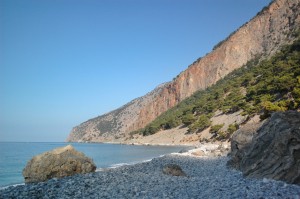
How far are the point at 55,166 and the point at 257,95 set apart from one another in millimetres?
52721

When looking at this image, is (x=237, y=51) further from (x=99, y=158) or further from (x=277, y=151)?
(x=277, y=151)

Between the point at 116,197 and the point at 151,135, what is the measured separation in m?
85.1

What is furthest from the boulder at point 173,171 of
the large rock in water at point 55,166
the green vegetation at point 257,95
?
the green vegetation at point 257,95

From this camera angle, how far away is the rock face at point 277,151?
468 inches

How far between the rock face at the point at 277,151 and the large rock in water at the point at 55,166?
870cm

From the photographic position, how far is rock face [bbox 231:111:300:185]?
11.9 metres

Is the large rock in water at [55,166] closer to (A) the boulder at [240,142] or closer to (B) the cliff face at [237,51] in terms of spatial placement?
(A) the boulder at [240,142]

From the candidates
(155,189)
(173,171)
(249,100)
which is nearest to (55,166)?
(173,171)

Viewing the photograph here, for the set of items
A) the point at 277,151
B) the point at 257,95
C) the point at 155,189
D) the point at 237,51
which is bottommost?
the point at 155,189

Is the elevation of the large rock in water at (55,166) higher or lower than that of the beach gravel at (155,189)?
higher

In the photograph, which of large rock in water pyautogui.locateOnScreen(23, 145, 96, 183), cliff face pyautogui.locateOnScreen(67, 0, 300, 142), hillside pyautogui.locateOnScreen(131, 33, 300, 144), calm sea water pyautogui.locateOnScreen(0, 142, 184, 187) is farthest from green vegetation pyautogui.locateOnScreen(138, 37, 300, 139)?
large rock in water pyautogui.locateOnScreen(23, 145, 96, 183)

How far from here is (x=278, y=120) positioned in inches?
549

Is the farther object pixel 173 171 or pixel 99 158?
pixel 99 158

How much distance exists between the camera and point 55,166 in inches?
667
